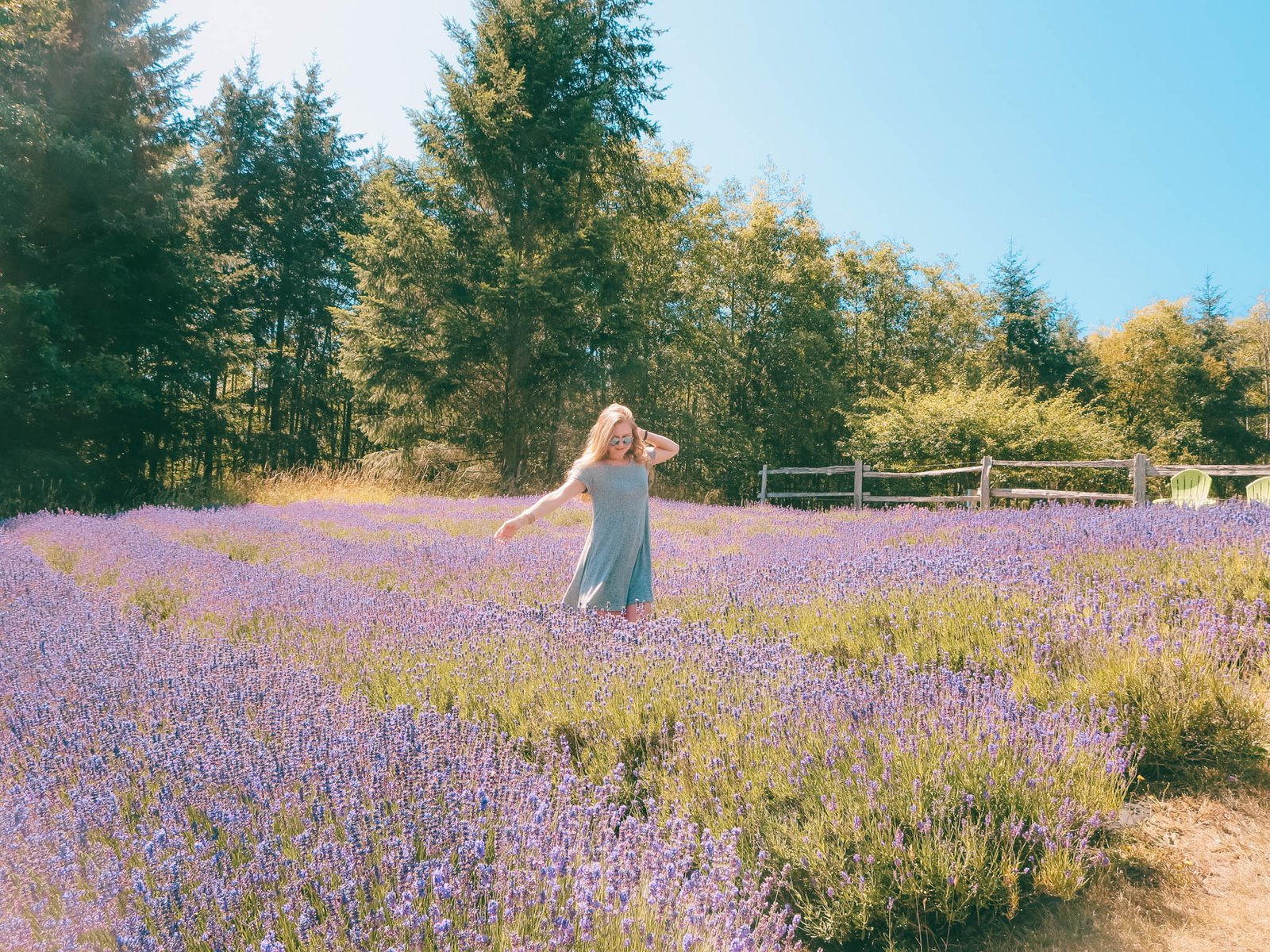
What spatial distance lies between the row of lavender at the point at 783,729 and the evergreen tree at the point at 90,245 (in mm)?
13356

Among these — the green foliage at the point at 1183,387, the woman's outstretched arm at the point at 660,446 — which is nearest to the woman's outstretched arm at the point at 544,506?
the woman's outstretched arm at the point at 660,446

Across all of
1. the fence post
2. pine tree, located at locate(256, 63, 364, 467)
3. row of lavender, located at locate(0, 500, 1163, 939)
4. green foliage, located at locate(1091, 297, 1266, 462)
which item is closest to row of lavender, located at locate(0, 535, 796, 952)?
row of lavender, located at locate(0, 500, 1163, 939)

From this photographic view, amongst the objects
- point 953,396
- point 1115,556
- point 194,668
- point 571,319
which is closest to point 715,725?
point 194,668

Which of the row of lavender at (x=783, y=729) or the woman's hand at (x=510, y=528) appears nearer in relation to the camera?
the row of lavender at (x=783, y=729)

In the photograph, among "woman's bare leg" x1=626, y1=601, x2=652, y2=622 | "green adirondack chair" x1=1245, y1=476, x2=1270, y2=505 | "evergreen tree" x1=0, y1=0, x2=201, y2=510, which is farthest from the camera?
"evergreen tree" x1=0, y1=0, x2=201, y2=510

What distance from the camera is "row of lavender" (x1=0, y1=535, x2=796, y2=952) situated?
173 centimetres

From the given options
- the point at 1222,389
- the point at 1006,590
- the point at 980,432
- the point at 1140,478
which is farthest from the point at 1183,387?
the point at 1006,590

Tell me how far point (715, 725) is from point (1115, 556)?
12.6 feet

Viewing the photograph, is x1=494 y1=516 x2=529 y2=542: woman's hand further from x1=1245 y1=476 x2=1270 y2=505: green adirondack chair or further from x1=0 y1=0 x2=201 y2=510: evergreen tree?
x1=0 y1=0 x2=201 y2=510: evergreen tree

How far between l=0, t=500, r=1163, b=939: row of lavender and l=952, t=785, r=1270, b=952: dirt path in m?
0.12

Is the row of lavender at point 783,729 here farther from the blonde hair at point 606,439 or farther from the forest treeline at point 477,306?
the forest treeline at point 477,306

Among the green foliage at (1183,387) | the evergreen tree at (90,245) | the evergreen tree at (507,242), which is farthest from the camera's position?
the green foliage at (1183,387)

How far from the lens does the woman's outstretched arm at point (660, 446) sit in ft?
15.7

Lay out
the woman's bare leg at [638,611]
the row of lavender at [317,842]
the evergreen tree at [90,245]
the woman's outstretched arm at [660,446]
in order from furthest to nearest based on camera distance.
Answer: the evergreen tree at [90,245] → the woman's outstretched arm at [660,446] → the woman's bare leg at [638,611] → the row of lavender at [317,842]
